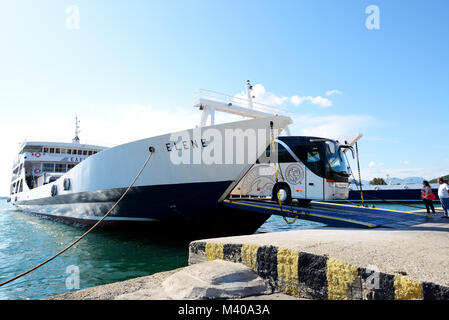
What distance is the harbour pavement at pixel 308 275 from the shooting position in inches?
73.5

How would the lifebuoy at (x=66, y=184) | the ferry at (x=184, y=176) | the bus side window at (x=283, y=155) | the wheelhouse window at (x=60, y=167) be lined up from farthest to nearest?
the wheelhouse window at (x=60, y=167)
the lifebuoy at (x=66, y=184)
the bus side window at (x=283, y=155)
the ferry at (x=184, y=176)

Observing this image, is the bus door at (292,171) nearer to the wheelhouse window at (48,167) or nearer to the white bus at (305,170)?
the white bus at (305,170)

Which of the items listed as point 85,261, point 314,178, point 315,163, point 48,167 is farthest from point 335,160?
point 48,167

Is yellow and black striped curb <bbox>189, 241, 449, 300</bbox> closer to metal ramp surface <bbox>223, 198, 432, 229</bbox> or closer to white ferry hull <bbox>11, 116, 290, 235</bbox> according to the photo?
metal ramp surface <bbox>223, 198, 432, 229</bbox>

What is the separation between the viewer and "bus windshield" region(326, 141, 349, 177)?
27.9ft

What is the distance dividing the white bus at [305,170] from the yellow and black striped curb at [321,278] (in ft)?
18.4

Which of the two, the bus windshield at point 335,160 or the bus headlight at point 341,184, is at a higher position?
the bus windshield at point 335,160

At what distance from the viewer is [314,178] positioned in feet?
27.4

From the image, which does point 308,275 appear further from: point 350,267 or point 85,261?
point 85,261

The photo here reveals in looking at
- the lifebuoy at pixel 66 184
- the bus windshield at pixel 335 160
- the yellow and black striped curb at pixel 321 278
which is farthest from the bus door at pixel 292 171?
the lifebuoy at pixel 66 184

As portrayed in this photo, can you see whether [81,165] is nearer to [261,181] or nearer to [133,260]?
[133,260]

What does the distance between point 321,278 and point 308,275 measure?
111 millimetres

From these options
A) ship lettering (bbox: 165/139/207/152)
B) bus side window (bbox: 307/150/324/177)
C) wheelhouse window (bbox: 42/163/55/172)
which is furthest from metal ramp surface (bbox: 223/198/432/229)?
wheelhouse window (bbox: 42/163/55/172)
